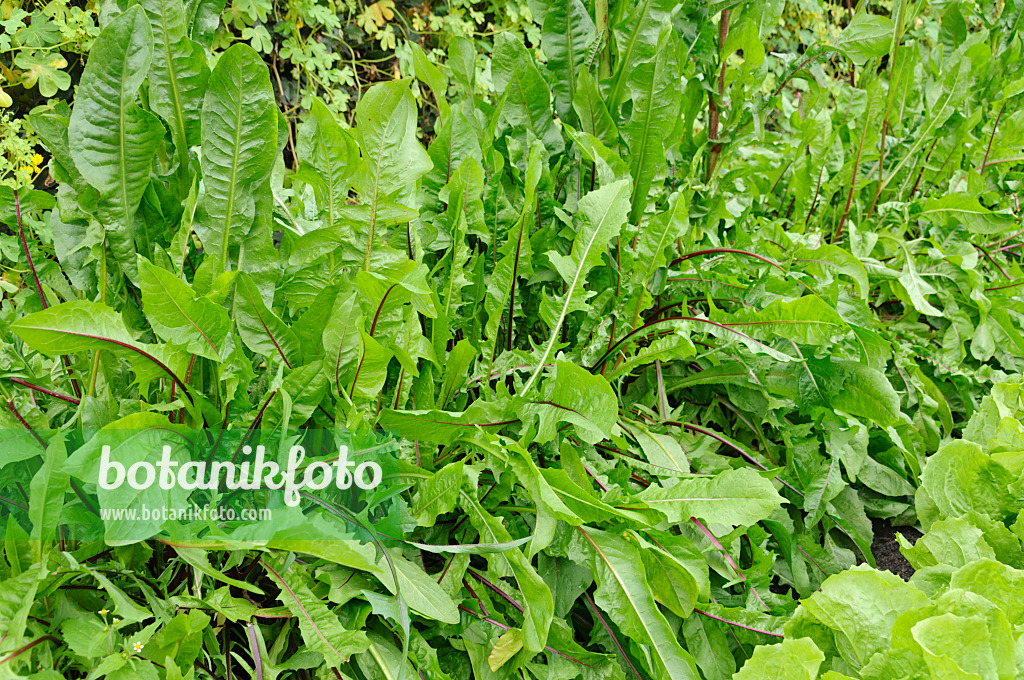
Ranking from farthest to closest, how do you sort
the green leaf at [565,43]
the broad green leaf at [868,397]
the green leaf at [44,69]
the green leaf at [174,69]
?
the green leaf at [44,69] < the green leaf at [565,43] < the broad green leaf at [868,397] < the green leaf at [174,69]

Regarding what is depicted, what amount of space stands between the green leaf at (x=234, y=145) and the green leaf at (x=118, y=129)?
9 cm

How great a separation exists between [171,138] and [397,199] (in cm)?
35

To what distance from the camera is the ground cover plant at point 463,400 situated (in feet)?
2.82

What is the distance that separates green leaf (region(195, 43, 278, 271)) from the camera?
38.3 inches

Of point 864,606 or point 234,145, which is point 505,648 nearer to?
point 864,606

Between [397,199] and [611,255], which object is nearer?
[397,199]

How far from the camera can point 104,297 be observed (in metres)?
1.05

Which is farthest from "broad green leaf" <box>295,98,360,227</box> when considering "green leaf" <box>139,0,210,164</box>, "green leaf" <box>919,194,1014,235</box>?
"green leaf" <box>919,194,1014,235</box>

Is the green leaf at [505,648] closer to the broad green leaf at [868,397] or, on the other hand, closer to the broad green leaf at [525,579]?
the broad green leaf at [525,579]

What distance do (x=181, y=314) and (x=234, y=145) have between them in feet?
0.88

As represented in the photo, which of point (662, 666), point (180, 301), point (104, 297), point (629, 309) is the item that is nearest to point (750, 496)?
point (662, 666)

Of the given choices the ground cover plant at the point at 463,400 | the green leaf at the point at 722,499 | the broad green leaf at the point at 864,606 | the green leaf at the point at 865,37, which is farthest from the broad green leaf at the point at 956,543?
the green leaf at the point at 865,37

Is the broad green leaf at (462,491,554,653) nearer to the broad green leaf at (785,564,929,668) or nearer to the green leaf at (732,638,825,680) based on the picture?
the green leaf at (732,638,825,680)

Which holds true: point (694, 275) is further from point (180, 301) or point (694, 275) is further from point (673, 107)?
point (180, 301)
